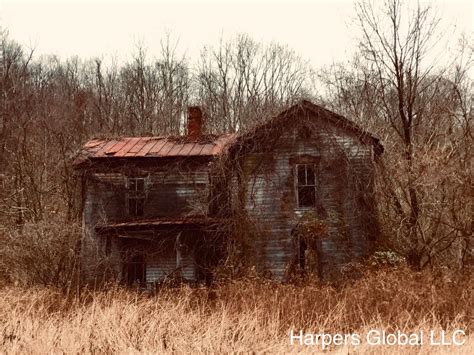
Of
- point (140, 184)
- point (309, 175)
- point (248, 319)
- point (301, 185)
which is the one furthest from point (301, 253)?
point (248, 319)

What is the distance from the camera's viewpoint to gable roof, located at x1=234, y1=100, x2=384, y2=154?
1833 centimetres

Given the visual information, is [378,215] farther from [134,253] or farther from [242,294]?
[134,253]

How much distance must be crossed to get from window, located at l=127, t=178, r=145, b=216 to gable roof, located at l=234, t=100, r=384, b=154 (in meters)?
4.93

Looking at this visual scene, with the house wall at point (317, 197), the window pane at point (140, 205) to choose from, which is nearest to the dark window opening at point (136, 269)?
the window pane at point (140, 205)

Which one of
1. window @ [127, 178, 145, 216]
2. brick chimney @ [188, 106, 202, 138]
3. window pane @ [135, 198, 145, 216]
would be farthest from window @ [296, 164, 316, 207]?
window pane @ [135, 198, 145, 216]

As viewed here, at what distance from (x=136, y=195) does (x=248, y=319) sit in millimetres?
12636

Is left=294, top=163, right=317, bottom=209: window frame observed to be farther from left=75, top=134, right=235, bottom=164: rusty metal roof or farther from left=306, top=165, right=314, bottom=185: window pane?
left=75, top=134, right=235, bottom=164: rusty metal roof

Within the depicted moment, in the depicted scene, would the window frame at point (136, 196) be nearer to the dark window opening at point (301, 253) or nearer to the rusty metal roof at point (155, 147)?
the rusty metal roof at point (155, 147)

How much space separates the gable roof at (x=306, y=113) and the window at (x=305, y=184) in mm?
1846

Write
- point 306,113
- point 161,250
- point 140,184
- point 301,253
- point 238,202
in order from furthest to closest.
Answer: point 140,184
point 161,250
point 306,113
point 238,202
point 301,253

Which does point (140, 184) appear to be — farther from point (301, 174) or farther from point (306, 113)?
point (306, 113)

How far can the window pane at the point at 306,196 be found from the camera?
61.5 ft

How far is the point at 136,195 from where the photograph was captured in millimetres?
20516

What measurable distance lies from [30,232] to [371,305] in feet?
36.1
